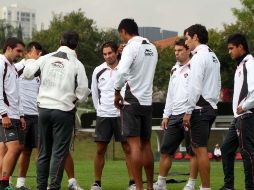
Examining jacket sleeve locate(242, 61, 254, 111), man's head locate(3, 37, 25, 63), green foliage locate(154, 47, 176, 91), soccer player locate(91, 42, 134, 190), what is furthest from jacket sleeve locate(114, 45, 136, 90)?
green foliage locate(154, 47, 176, 91)

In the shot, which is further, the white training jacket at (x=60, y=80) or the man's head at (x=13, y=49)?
the man's head at (x=13, y=49)

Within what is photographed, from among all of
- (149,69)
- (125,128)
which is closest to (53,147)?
(125,128)

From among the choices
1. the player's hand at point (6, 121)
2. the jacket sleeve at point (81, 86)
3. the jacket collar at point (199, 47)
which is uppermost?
the jacket collar at point (199, 47)

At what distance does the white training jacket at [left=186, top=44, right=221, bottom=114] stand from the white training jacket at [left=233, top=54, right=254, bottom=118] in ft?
1.08

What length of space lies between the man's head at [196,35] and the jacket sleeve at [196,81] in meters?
0.43

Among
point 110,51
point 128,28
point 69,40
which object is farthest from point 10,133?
point 128,28

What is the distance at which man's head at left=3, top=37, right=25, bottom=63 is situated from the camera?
11732 millimetres

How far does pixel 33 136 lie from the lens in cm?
1277

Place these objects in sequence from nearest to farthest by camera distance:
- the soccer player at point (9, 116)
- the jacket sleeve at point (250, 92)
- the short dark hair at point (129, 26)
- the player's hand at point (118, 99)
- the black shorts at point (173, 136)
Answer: the jacket sleeve at point (250, 92) < the player's hand at point (118, 99) < the short dark hair at point (129, 26) < the soccer player at point (9, 116) < the black shorts at point (173, 136)

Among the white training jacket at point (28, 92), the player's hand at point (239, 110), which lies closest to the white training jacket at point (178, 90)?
the player's hand at point (239, 110)

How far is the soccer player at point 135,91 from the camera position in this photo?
34.4 feet

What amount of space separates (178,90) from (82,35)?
48.2 meters

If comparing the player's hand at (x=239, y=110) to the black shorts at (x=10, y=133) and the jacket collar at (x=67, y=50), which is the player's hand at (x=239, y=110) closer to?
the jacket collar at (x=67, y=50)

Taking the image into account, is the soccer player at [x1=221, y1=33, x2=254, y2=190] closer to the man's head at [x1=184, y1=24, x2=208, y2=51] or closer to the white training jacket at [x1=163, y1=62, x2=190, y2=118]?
the man's head at [x1=184, y1=24, x2=208, y2=51]
